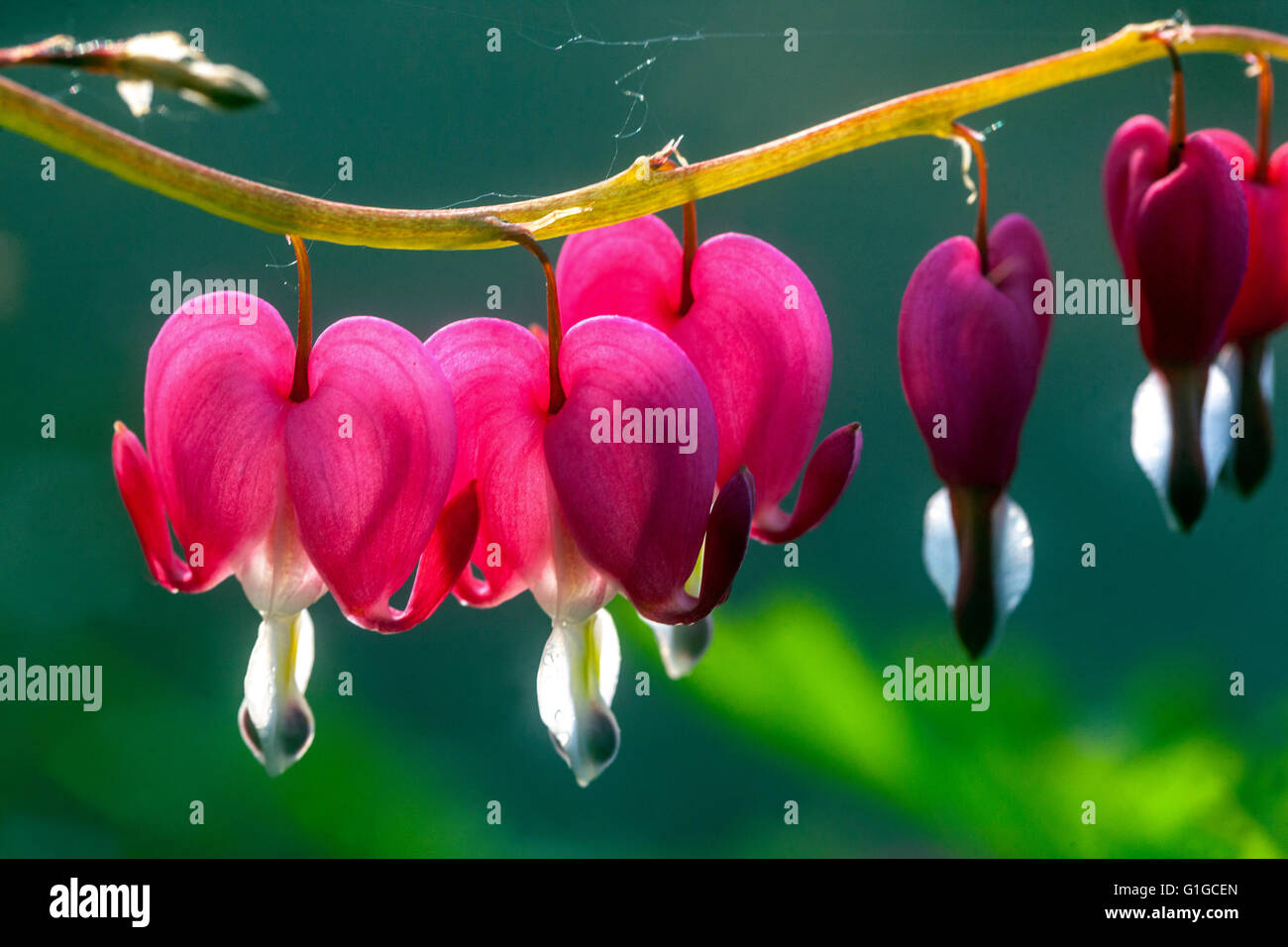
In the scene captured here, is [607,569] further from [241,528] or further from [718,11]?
[718,11]

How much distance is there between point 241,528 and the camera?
0.58m

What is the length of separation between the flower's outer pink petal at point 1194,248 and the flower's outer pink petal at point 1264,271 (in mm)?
136

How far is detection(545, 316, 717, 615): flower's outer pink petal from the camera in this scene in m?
0.57

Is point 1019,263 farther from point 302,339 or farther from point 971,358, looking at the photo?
point 302,339

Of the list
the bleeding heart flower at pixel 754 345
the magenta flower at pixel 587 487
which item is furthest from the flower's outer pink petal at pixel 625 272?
the magenta flower at pixel 587 487

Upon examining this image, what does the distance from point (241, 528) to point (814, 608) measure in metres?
1.74

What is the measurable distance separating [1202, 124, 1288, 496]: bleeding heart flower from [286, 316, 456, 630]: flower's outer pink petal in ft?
2.15

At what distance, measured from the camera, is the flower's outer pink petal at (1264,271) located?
84cm

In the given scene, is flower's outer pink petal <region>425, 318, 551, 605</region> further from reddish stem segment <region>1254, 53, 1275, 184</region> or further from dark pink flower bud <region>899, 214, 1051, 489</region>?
reddish stem segment <region>1254, 53, 1275, 184</region>

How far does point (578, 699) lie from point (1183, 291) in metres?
0.51

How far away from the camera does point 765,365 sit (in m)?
0.69

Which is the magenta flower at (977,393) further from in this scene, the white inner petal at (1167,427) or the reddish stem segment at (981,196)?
the white inner petal at (1167,427)

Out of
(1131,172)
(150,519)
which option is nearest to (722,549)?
(150,519)

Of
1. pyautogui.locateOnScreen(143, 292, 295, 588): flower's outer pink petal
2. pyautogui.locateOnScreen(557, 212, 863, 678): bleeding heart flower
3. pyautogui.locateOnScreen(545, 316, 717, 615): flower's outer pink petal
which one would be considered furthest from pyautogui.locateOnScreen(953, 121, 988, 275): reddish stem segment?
pyautogui.locateOnScreen(143, 292, 295, 588): flower's outer pink petal
